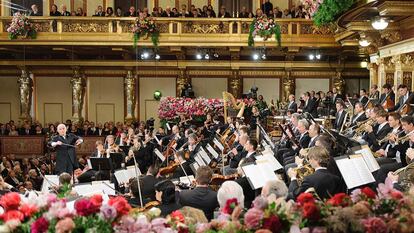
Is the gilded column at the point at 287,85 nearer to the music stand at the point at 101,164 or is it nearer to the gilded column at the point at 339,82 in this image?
the gilded column at the point at 339,82

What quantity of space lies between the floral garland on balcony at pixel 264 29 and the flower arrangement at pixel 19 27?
741 cm

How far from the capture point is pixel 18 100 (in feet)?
76.7

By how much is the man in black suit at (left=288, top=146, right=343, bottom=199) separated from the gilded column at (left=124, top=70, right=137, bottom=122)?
16900 millimetres

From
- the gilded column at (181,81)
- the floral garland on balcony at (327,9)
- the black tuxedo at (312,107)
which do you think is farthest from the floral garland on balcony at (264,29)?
the floral garland on balcony at (327,9)

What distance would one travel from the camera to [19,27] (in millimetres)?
19125

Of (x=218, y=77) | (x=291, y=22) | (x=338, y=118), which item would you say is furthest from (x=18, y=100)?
(x=338, y=118)

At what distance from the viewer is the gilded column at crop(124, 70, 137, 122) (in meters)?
22.6

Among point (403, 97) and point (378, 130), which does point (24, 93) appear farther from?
point (378, 130)

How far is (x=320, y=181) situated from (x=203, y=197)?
4.05ft

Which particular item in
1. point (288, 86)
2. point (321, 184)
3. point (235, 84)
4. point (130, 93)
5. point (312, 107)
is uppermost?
point (235, 84)

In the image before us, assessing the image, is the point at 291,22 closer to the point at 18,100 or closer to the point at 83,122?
the point at 83,122

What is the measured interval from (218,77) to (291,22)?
4433 mm

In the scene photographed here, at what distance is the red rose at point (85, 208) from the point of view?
12.8 ft

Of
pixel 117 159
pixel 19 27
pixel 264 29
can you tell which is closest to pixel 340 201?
pixel 117 159
